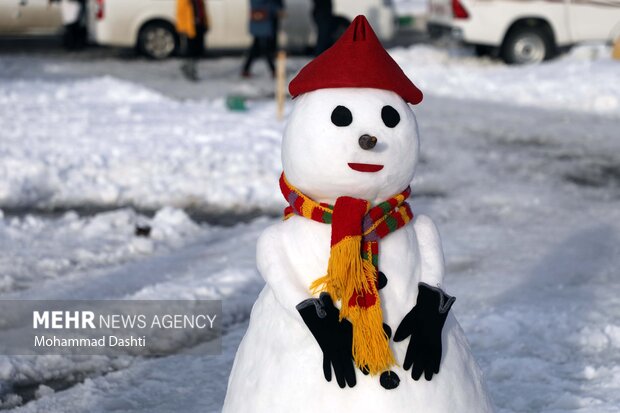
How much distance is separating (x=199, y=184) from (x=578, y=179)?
3366 mm

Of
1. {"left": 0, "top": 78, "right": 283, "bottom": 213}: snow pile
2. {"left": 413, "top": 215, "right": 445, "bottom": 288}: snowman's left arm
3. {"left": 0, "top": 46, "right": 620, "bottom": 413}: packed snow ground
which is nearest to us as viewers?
{"left": 413, "top": 215, "right": 445, "bottom": 288}: snowman's left arm

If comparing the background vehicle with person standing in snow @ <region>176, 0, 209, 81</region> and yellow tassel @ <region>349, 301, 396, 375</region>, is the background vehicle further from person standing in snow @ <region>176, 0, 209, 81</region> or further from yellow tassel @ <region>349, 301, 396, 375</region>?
yellow tassel @ <region>349, 301, 396, 375</region>

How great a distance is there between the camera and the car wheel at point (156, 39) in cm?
1789

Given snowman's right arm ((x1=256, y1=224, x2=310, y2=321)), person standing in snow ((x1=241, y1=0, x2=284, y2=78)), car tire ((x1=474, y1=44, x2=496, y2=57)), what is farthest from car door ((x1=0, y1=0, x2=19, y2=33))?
snowman's right arm ((x1=256, y1=224, x2=310, y2=321))

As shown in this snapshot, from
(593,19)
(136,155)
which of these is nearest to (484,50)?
(593,19)

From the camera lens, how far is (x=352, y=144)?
3.34 metres

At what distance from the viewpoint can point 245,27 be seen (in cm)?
1780

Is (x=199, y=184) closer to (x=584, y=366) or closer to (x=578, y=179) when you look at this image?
(x=578, y=179)

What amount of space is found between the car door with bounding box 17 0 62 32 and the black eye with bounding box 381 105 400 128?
18228 mm

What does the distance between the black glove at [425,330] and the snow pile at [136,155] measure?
16.2ft

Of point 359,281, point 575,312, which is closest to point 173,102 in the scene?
point 575,312

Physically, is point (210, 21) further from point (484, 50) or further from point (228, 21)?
point (484, 50)

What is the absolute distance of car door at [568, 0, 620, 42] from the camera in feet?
51.5

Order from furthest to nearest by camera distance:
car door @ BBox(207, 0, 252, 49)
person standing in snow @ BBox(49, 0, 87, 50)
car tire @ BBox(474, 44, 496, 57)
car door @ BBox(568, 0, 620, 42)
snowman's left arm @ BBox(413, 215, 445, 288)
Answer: person standing in snow @ BBox(49, 0, 87, 50)
car door @ BBox(207, 0, 252, 49)
car tire @ BBox(474, 44, 496, 57)
car door @ BBox(568, 0, 620, 42)
snowman's left arm @ BBox(413, 215, 445, 288)
